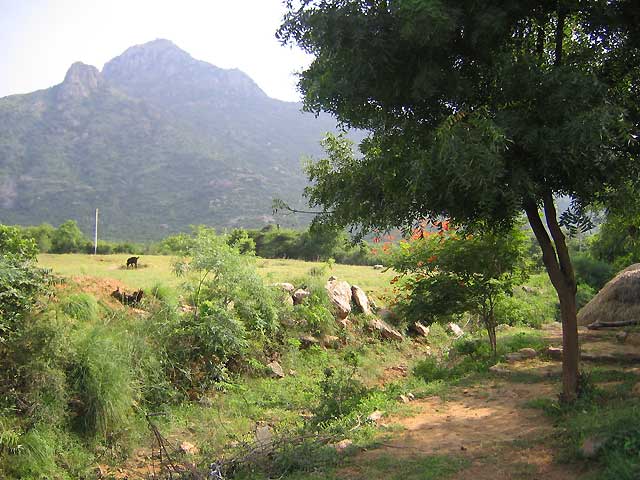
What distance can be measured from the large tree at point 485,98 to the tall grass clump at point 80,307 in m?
5.87

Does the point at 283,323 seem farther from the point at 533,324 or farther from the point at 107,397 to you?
the point at 533,324

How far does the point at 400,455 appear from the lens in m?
6.16

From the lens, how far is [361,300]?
54.6 feet

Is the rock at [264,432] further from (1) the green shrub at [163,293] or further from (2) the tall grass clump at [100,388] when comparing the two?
(1) the green shrub at [163,293]

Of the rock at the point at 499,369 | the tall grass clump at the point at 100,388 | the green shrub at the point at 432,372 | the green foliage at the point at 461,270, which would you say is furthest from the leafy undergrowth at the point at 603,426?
the tall grass clump at the point at 100,388

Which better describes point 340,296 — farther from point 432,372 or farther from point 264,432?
point 264,432

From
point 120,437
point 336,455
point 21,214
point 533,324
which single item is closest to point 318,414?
point 336,455

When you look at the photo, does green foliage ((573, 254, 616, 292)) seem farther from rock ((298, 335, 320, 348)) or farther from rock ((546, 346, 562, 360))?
rock ((298, 335, 320, 348))

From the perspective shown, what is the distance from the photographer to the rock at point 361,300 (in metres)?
16.5

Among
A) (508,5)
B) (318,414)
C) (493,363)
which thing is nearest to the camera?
(508,5)

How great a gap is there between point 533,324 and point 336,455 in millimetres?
13462

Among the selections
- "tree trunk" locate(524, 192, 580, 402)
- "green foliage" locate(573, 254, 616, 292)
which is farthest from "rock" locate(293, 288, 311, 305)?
"green foliage" locate(573, 254, 616, 292)

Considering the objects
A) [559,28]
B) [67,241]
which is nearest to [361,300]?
[559,28]

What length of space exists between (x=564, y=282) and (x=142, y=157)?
304ft
